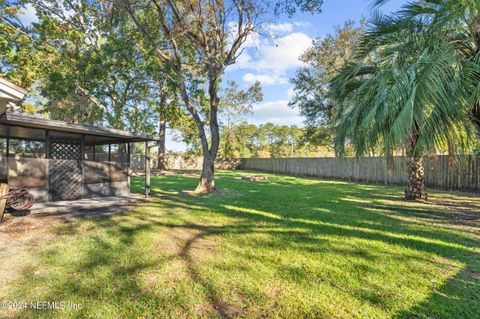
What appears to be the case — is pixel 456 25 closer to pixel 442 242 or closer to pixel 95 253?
pixel 442 242

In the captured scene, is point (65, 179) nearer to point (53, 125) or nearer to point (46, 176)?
point (46, 176)

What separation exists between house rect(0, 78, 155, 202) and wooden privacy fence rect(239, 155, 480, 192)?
7072 millimetres

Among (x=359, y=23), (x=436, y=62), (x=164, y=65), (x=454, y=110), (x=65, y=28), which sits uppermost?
(x=359, y=23)

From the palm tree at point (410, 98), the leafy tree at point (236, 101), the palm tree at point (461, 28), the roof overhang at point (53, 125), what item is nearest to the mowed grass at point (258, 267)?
the palm tree at point (410, 98)

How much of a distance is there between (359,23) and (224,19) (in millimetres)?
9394

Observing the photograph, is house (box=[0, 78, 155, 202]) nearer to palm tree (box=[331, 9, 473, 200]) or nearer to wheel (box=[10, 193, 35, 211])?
wheel (box=[10, 193, 35, 211])

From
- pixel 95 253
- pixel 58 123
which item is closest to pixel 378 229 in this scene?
pixel 95 253

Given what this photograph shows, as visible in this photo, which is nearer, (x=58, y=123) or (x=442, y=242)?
(x=442, y=242)

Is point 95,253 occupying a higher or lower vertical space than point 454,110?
lower

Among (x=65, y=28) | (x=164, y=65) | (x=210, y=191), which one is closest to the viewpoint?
(x=210, y=191)

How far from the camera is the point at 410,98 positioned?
144 inches

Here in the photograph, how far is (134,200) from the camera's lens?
7.45 metres

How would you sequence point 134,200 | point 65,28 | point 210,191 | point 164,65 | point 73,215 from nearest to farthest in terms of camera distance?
point 73,215, point 134,200, point 210,191, point 65,28, point 164,65

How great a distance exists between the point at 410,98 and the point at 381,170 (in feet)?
31.5
